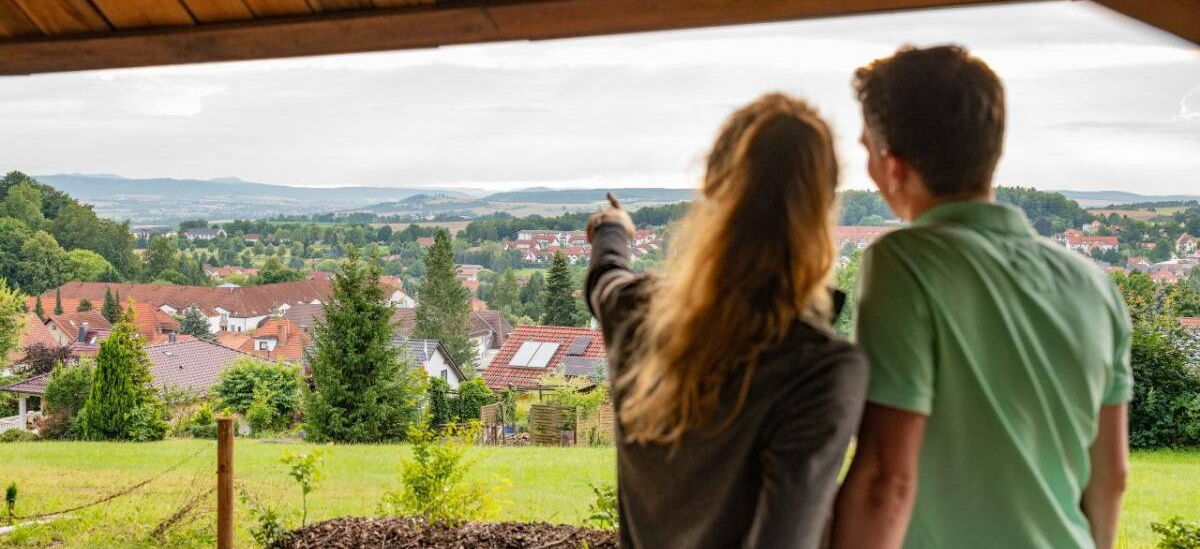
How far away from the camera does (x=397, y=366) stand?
5859 mm

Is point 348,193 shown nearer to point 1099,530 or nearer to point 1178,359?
point 1178,359

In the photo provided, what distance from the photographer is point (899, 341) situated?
908mm

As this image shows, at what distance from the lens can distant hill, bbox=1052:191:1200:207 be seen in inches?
154

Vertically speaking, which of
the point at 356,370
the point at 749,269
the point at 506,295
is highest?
the point at 506,295

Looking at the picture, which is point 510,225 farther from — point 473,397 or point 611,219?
point 611,219

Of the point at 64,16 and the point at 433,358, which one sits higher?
the point at 64,16

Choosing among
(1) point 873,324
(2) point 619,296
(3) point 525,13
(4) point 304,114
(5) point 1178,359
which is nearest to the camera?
(1) point 873,324

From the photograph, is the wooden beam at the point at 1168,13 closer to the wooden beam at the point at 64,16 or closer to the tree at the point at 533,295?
the wooden beam at the point at 64,16

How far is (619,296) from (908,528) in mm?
375

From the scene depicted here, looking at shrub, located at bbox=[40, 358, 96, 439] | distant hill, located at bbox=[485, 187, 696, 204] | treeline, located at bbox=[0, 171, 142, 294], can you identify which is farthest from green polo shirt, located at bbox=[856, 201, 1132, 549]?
shrub, located at bbox=[40, 358, 96, 439]

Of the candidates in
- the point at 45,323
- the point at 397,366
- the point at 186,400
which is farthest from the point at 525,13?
the point at 45,323

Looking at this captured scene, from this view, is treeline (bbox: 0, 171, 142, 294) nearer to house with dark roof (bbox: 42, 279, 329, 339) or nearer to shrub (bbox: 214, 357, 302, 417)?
house with dark roof (bbox: 42, 279, 329, 339)

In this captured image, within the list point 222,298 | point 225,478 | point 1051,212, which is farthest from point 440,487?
point 222,298

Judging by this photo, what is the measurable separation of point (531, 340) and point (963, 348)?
469 centimetres
